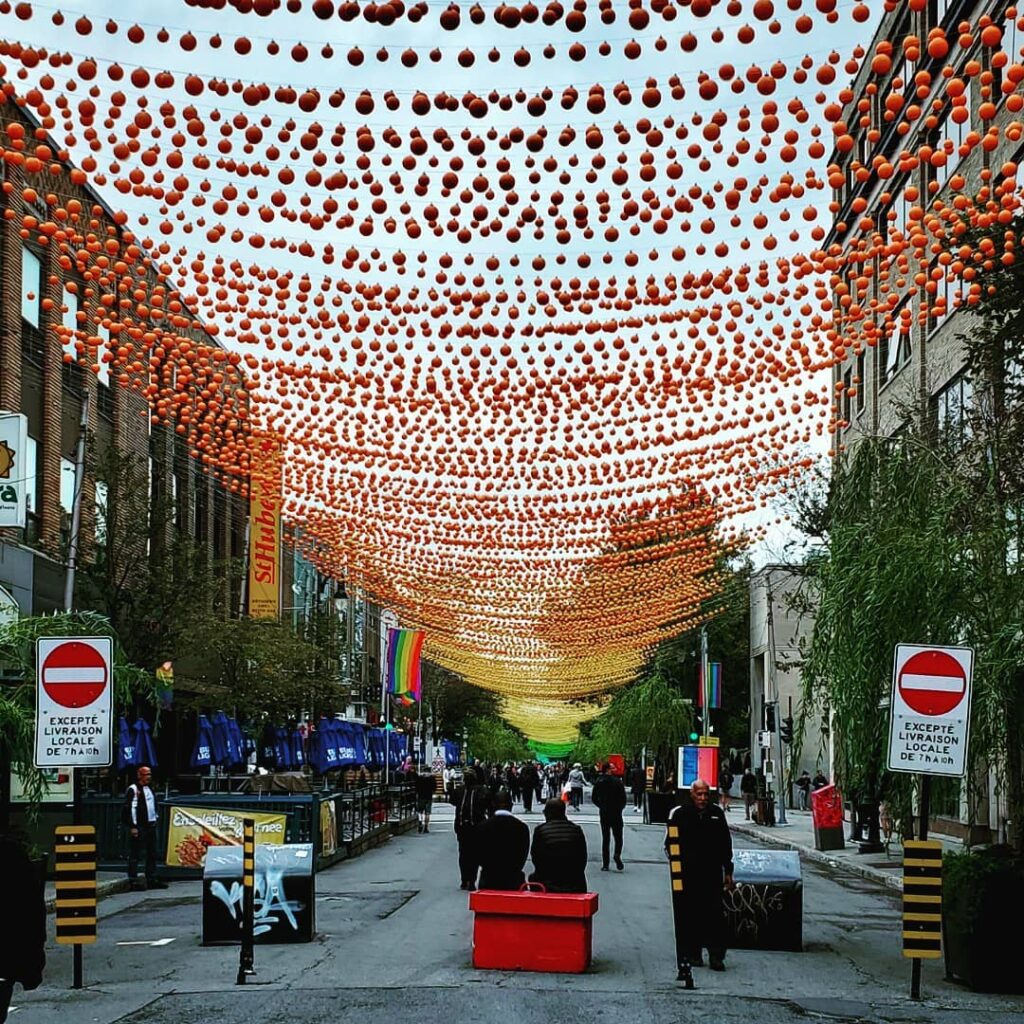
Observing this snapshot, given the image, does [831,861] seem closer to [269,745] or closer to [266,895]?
[269,745]

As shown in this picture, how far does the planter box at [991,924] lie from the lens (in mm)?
14398

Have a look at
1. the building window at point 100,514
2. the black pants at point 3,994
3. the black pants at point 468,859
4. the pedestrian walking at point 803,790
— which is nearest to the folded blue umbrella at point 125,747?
the building window at point 100,514

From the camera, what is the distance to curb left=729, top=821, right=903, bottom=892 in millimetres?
28394

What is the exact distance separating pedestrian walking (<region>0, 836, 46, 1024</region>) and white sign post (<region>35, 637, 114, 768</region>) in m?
5.01

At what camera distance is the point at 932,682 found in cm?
1470

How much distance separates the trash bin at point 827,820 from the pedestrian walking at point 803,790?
14732 mm

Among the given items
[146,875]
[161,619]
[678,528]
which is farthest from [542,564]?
[146,875]

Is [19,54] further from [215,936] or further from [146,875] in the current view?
[146,875]

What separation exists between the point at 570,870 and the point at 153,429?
31.2 m

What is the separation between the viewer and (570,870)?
51.6 feet

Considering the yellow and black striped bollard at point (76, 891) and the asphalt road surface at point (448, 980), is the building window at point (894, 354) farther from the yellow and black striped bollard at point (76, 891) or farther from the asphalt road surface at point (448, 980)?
the yellow and black striped bollard at point (76, 891)

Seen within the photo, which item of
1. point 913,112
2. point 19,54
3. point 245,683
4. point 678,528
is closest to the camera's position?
point 19,54

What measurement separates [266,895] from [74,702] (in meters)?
3.72

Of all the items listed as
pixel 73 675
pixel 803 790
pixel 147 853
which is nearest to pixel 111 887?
pixel 147 853
